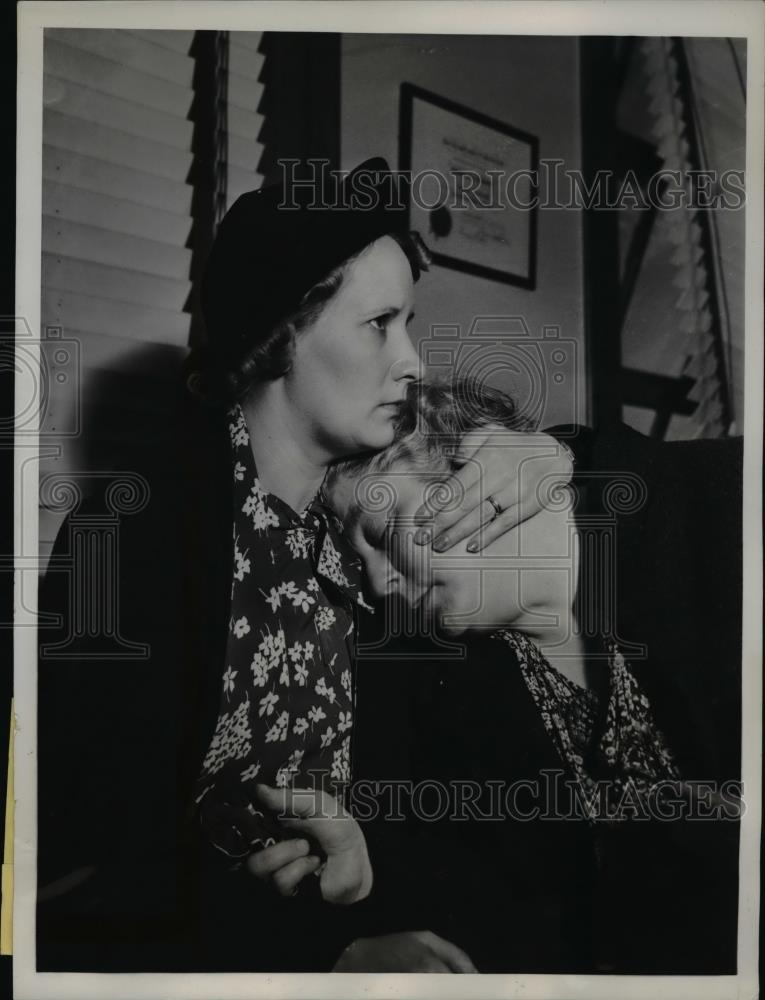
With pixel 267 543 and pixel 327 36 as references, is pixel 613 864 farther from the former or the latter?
pixel 327 36

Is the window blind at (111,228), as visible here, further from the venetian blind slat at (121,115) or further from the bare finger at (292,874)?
the bare finger at (292,874)

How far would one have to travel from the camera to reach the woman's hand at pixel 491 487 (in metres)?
0.90

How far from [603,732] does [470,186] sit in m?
0.64

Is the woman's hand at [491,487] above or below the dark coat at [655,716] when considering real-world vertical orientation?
above

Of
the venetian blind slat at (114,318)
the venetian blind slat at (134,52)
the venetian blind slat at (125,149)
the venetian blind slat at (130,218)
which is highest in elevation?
the venetian blind slat at (134,52)

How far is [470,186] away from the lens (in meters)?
0.92

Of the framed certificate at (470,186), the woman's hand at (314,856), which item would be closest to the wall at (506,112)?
the framed certificate at (470,186)

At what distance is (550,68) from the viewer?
93 cm

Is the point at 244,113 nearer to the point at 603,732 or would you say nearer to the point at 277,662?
the point at 277,662

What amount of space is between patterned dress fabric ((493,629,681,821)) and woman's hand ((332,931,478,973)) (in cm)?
22

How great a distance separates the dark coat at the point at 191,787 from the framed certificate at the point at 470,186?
239 mm

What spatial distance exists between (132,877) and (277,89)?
89 cm

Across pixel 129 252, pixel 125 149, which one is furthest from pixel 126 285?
pixel 125 149

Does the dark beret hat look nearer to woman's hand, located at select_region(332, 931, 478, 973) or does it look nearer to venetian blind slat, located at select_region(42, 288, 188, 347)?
venetian blind slat, located at select_region(42, 288, 188, 347)
